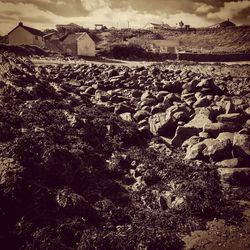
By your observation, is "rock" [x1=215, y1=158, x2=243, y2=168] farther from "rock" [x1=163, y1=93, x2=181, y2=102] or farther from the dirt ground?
"rock" [x1=163, y1=93, x2=181, y2=102]

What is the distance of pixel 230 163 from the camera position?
10.6 metres

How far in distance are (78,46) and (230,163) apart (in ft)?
125

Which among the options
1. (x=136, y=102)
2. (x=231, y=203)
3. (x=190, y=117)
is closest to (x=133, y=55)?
(x=136, y=102)

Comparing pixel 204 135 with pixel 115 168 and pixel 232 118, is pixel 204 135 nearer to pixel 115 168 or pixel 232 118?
pixel 232 118

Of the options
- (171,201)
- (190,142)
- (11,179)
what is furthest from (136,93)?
(11,179)

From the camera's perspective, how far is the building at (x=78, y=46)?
45.3 meters

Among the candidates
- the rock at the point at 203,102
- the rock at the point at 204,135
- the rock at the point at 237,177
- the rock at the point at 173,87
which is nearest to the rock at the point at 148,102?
the rock at the point at 203,102

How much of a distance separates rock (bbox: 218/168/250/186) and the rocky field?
31 mm

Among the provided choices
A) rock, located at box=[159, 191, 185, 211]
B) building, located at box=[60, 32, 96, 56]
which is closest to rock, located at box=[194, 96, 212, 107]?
rock, located at box=[159, 191, 185, 211]

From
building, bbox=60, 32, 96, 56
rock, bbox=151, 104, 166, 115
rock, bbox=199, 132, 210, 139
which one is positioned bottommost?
rock, bbox=199, 132, 210, 139

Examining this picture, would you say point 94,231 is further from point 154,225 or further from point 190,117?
point 190,117

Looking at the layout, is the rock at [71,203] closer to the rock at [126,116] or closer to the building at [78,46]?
the rock at [126,116]

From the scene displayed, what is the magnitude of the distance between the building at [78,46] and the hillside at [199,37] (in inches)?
668

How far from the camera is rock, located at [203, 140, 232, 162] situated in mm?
10945
